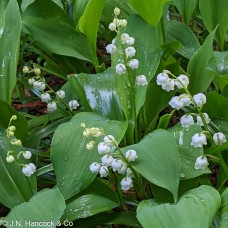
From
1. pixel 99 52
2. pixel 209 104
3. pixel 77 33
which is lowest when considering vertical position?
pixel 99 52

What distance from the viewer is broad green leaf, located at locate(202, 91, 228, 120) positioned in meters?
1.77

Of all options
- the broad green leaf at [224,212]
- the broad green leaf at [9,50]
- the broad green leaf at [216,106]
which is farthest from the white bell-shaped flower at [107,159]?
the broad green leaf at [9,50]

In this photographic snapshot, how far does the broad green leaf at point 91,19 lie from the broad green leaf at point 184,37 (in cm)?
37

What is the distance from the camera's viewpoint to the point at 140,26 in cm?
196

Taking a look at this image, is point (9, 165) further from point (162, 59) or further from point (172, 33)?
point (172, 33)

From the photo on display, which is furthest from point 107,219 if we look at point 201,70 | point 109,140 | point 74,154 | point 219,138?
point 201,70

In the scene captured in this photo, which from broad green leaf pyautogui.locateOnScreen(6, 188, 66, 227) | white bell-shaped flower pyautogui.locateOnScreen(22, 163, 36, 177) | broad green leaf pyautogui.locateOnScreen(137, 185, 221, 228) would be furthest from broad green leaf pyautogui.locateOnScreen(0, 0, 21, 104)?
broad green leaf pyautogui.locateOnScreen(137, 185, 221, 228)

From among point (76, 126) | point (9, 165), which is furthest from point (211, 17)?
point (9, 165)

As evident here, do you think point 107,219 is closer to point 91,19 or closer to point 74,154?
point 74,154

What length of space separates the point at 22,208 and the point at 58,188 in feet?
0.38

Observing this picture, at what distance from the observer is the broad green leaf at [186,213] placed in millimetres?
1279

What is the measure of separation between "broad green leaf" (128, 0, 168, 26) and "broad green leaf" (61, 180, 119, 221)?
66 centimetres

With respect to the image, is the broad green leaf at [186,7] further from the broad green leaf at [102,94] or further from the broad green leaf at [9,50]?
the broad green leaf at [9,50]

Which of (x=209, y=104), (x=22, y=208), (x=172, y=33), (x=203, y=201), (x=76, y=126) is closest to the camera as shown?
(x=203, y=201)
